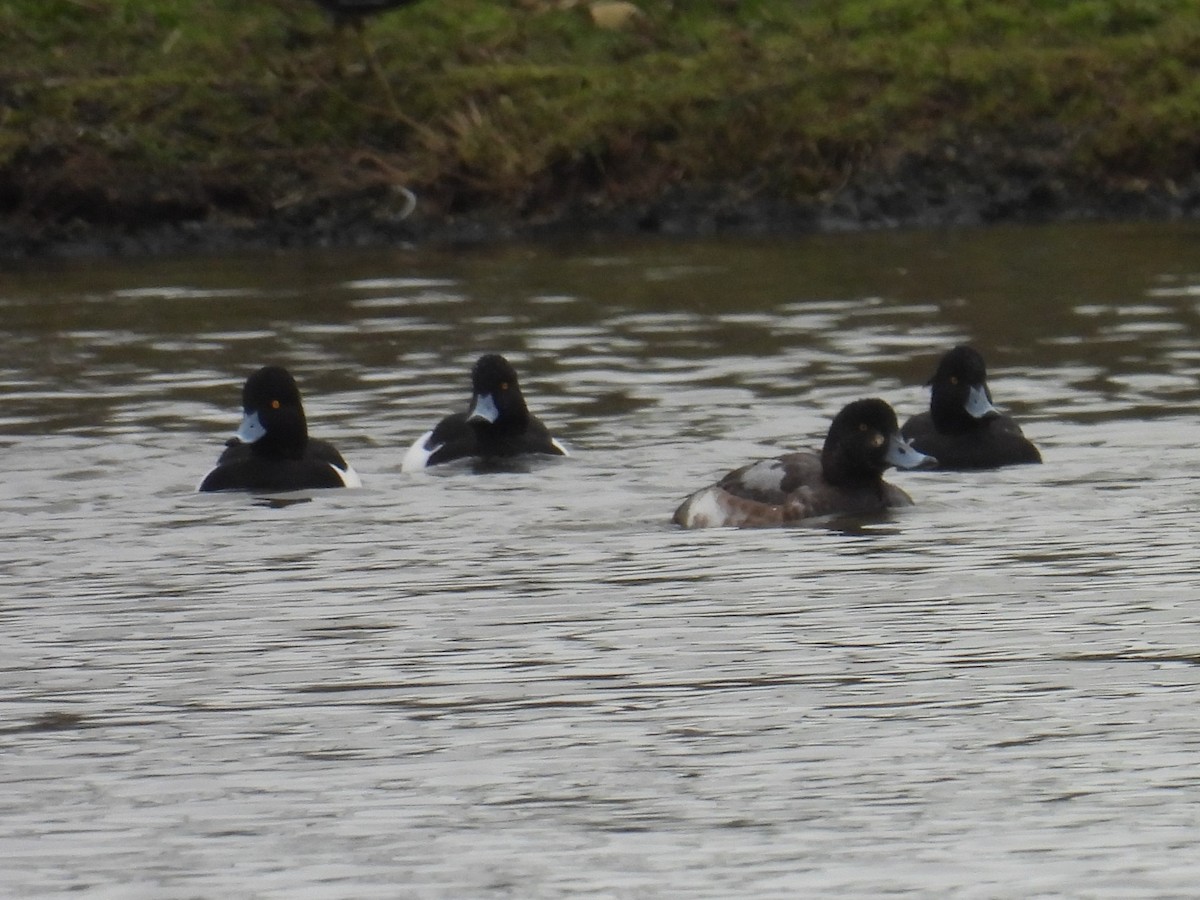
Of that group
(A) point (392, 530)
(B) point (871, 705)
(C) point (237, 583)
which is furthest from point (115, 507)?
(B) point (871, 705)

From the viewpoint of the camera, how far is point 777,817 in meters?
6.77

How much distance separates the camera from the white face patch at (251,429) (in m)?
13.5

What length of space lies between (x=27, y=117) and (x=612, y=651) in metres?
19.9

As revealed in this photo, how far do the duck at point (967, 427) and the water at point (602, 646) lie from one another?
0.23 metres

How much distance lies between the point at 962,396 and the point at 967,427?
0.16 meters

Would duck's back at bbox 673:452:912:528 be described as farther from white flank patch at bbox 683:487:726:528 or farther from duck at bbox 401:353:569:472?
duck at bbox 401:353:569:472

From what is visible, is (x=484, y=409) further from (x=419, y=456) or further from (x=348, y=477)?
(x=348, y=477)

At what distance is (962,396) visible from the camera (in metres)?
13.6

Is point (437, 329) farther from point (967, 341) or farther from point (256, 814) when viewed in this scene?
point (256, 814)

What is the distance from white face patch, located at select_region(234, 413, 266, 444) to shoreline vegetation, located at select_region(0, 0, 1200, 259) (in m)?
13.5

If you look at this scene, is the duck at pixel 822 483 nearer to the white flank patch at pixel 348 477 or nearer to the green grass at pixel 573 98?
the white flank patch at pixel 348 477

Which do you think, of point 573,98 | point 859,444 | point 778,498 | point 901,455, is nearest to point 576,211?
point 573,98

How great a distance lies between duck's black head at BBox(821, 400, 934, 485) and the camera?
Result: 1210 centimetres

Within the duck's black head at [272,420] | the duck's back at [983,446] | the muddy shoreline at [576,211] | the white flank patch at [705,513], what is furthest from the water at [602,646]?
the muddy shoreline at [576,211]
